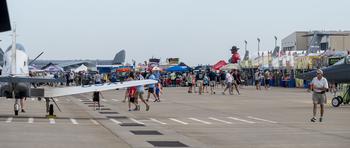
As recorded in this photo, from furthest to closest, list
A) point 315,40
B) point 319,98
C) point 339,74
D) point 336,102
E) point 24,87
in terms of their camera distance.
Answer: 1. point 315,40
2. point 339,74
3. point 336,102
4. point 24,87
5. point 319,98

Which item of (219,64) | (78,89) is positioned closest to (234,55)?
(219,64)

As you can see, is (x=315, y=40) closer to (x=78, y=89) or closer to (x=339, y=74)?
(x=339, y=74)

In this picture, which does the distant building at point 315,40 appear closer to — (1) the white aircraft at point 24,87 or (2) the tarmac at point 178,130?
(2) the tarmac at point 178,130

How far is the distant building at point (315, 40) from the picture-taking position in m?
87.4

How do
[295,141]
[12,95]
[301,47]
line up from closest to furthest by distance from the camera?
[295,141], [12,95], [301,47]

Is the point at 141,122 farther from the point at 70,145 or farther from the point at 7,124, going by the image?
the point at 70,145

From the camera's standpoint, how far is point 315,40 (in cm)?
9731

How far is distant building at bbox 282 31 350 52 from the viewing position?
87.4 meters

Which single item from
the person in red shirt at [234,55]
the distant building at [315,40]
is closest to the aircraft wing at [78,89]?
the person in red shirt at [234,55]

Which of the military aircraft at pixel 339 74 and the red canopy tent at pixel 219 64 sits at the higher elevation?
the red canopy tent at pixel 219 64

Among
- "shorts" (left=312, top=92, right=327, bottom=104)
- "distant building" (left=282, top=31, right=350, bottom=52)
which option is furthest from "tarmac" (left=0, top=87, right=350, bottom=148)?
"distant building" (left=282, top=31, right=350, bottom=52)

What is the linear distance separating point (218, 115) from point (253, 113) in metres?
1.62

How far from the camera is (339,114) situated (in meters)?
25.9

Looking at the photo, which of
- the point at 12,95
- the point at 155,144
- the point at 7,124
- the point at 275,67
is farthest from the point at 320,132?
the point at 275,67
